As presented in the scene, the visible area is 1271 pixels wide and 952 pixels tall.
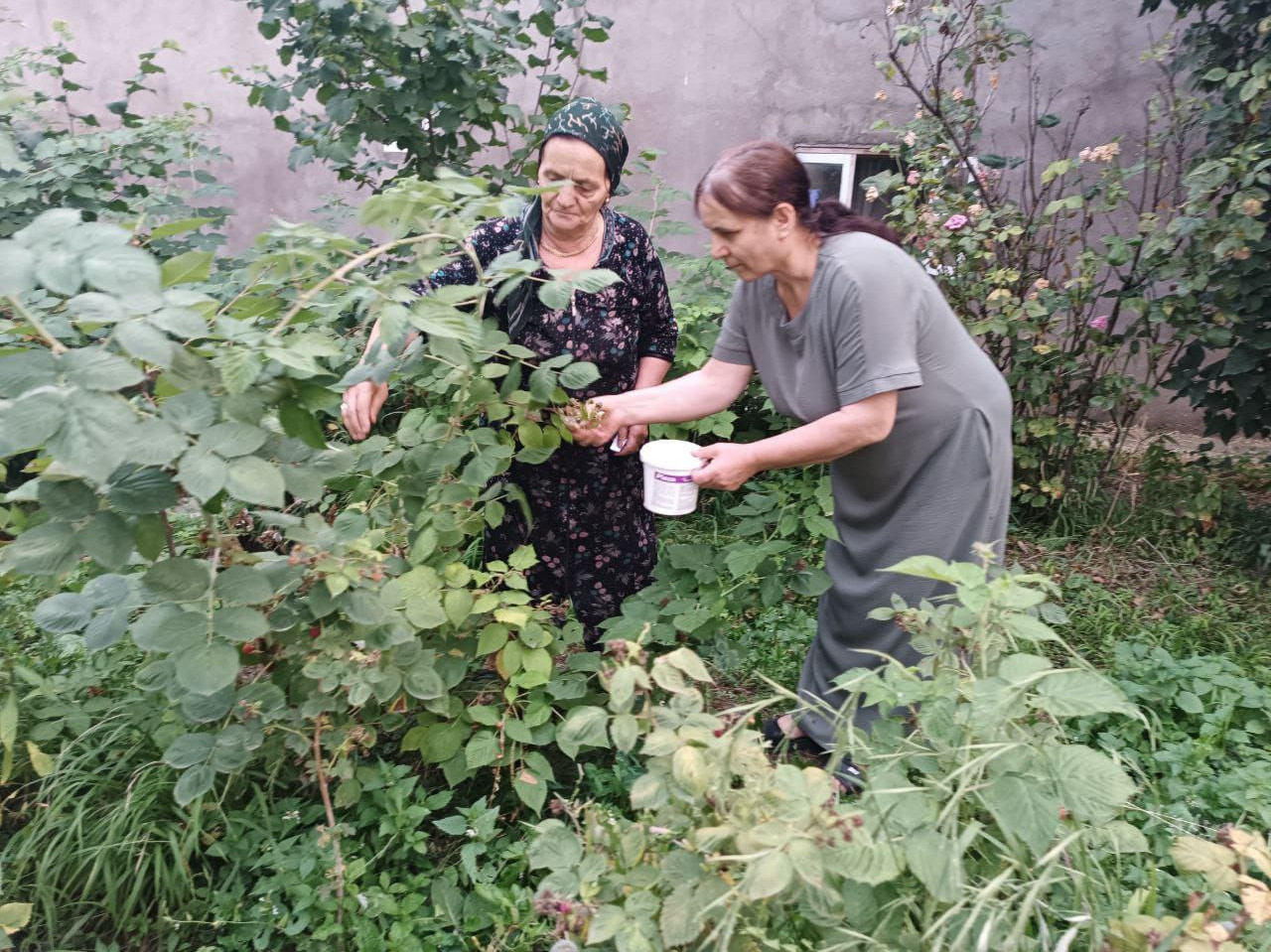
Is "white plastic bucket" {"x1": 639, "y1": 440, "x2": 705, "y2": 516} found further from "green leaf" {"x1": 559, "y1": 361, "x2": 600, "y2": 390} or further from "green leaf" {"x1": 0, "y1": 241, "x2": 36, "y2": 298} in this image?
"green leaf" {"x1": 0, "y1": 241, "x2": 36, "y2": 298}

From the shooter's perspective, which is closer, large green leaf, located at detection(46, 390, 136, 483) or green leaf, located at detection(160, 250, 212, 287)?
large green leaf, located at detection(46, 390, 136, 483)

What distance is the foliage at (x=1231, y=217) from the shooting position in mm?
3348

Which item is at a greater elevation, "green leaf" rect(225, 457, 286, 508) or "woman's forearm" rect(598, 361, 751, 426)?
"green leaf" rect(225, 457, 286, 508)

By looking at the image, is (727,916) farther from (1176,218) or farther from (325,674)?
(1176,218)

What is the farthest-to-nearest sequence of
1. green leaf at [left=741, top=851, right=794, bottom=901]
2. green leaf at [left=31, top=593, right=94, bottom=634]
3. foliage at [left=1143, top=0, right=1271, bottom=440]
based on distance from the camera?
1. foliage at [left=1143, top=0, right=1271, bottom=440]
2. green leaf at [left=31, top=593, right=94, bottom=634]
3. green leaf at [left=741, top=851, right=794, bottom=901]

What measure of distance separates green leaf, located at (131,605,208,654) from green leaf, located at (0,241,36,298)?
1.89 feet

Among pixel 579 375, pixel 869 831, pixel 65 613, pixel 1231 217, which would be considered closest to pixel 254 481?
pixel 65 613

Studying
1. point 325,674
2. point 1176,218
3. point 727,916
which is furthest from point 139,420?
point 1176,218

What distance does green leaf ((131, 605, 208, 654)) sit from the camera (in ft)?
5.01

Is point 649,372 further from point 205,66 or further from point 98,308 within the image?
point 205,66

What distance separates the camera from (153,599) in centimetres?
168

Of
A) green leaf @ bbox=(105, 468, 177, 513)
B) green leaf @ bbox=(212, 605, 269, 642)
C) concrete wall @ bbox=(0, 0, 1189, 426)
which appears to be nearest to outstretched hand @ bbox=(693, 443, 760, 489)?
green leaf @ bbox=(212, 605, 269, 642)

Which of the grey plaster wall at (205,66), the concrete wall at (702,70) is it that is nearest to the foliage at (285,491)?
the concrete wall at (702,70)

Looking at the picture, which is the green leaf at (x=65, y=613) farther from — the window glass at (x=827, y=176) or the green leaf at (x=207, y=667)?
the window glass at (x=827, y=176)
